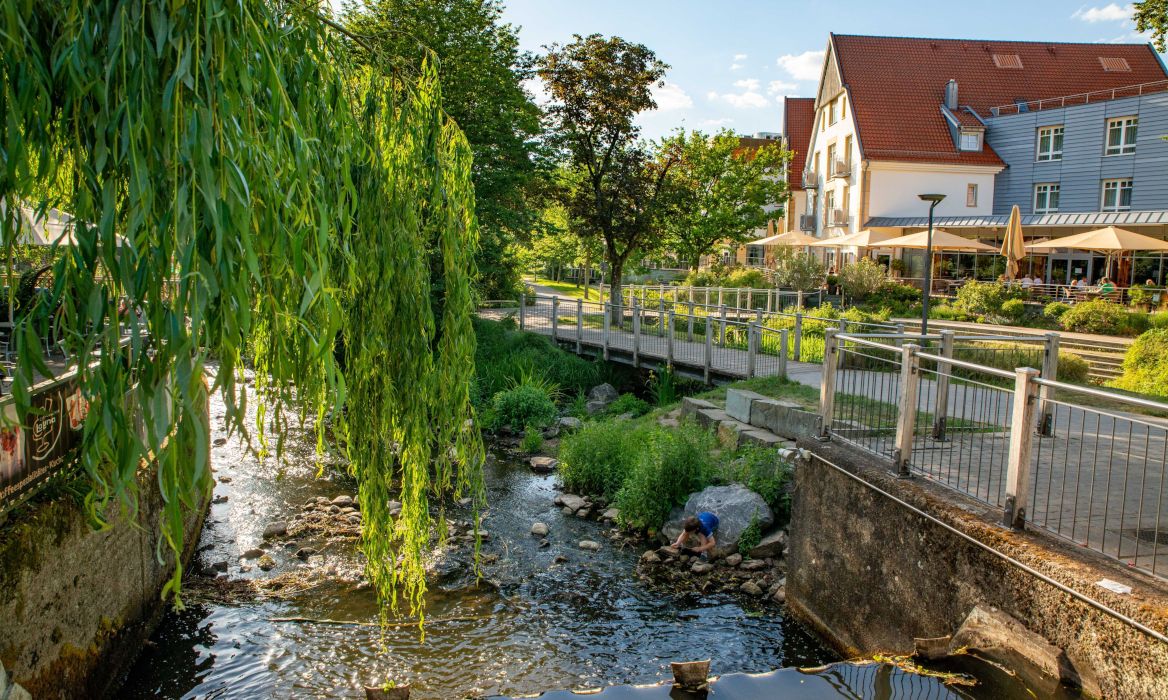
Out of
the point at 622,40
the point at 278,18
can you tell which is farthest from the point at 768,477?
the point at 622,40

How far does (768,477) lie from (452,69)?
56.4 ft

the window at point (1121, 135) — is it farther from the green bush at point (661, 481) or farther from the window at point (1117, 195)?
the green bush at point (661, 481)

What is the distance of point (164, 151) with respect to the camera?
10.4 ft

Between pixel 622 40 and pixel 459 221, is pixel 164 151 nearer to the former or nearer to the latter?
pixel 459 221

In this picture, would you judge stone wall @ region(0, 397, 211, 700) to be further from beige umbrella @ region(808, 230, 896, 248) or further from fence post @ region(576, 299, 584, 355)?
beige umbrella @ region(808, 230, 896, 248)

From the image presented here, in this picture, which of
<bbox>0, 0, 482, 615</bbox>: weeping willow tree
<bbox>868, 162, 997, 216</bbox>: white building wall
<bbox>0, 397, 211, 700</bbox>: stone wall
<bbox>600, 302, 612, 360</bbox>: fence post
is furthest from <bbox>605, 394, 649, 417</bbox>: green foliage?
<bbox>868, 162, 997, 216</bbox>: white building wall

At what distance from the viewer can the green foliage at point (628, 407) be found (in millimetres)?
17720

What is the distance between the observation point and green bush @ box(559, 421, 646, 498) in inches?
515

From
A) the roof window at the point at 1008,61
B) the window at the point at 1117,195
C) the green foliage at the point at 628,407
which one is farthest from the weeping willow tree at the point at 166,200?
the roof window at the point at 1008,61

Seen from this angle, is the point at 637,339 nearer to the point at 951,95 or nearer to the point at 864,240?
the point at 864,240

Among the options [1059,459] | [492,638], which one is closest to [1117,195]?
[1059,459]

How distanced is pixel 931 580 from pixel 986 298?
21.8 m

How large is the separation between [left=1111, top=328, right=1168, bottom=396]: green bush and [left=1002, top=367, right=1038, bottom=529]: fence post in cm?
1041

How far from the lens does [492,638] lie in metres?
8.38
